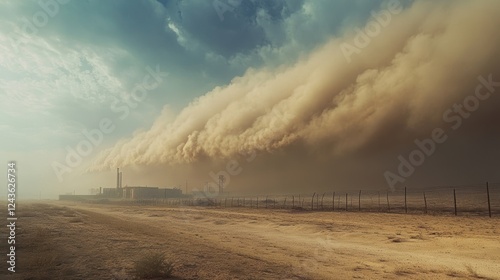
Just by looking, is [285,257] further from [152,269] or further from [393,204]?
[393,204]

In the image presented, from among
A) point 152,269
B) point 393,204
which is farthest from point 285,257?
point 393,204

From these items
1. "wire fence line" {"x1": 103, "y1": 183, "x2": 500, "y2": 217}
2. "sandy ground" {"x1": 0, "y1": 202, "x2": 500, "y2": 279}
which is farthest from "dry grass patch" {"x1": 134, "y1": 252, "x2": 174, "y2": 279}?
"wire fence line" {"x1": 103, "y1": 183, "x2": 500, "y2": 217}

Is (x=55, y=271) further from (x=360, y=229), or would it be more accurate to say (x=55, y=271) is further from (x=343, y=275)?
(x=360, y=229)

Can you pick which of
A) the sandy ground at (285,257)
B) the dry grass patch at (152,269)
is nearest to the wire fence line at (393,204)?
the sandy ground at (285,257)

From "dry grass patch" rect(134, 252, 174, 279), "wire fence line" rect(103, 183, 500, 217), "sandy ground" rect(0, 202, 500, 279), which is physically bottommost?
"wire fence line" rect(103, 183, 500, 217)

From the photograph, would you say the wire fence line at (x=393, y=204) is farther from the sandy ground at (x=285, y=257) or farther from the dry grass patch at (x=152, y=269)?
the dry grass patch at (x=152, y=269)

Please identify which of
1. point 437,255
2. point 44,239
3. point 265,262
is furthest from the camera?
point 44,239

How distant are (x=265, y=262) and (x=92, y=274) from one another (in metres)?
6.88

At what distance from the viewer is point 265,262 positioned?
14.4 metres

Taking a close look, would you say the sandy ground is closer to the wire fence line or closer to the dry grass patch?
the dry grass patch

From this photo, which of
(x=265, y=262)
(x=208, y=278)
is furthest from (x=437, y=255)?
(x=208, y=278)

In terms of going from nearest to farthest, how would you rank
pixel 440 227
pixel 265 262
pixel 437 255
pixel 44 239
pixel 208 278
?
pixel 208 278, pixel 265 262, pixel 437 255, pixel 44 239, pixel 440 227

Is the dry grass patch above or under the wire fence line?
above

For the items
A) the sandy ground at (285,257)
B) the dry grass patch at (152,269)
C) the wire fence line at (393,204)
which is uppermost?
the dry grass patch at (152,269)
